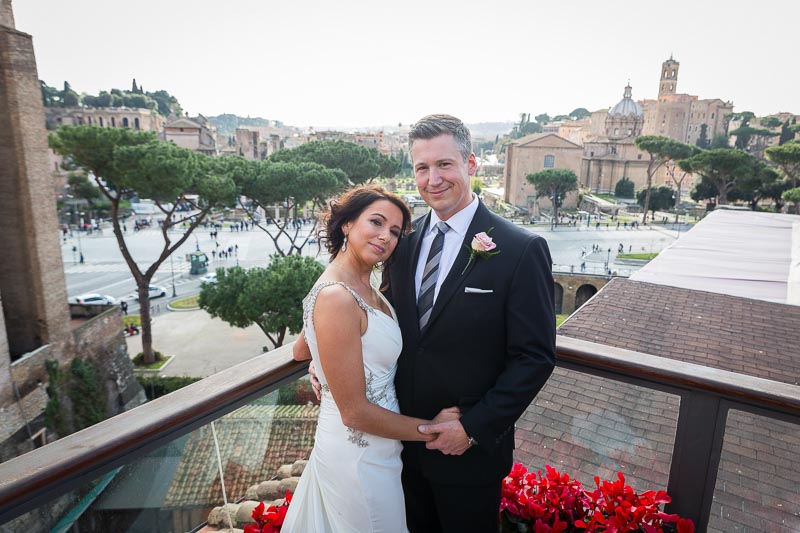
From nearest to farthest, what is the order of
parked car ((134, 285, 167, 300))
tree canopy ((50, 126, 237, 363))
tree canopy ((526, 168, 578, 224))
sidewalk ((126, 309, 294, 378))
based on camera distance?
tree canopy ((50, 126, 237, 363)) < sidewalk ((126, 309, 294, 378)) < parked car ((134, 285, 167, 300)) < tree canopy ((526, 168, 578, 224))

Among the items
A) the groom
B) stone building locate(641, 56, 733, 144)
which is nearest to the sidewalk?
the groom

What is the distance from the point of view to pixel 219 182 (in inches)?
663

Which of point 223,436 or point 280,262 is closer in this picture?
point 223,436

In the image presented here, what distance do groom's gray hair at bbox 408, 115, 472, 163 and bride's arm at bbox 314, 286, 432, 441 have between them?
2.01ft

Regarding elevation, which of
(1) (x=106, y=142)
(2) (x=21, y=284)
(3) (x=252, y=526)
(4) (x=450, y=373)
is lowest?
(2) (x=21, y=284)

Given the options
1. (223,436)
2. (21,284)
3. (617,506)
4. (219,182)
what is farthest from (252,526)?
(219,182)

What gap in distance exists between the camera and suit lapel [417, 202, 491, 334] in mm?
1674

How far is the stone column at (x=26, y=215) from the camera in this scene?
36.4 feet

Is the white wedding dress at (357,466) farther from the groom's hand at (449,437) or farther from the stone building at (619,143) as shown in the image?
the stone building at (619,143)

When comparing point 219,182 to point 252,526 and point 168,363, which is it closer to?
point 168,363

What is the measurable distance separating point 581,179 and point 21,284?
53.5 meters

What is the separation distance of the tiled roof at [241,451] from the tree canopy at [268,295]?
11.6 metres

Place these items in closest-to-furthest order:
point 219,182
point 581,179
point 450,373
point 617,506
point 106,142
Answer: point 450,373, point 617,506, point 106,142, point 219,182, point 581,179

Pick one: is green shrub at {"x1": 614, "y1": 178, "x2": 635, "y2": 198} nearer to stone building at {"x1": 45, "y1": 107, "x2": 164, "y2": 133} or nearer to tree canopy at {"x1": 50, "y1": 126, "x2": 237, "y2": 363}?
tree canopy at {"x1": 50, "y1": 126, "x2": 237, "y2": 363}
